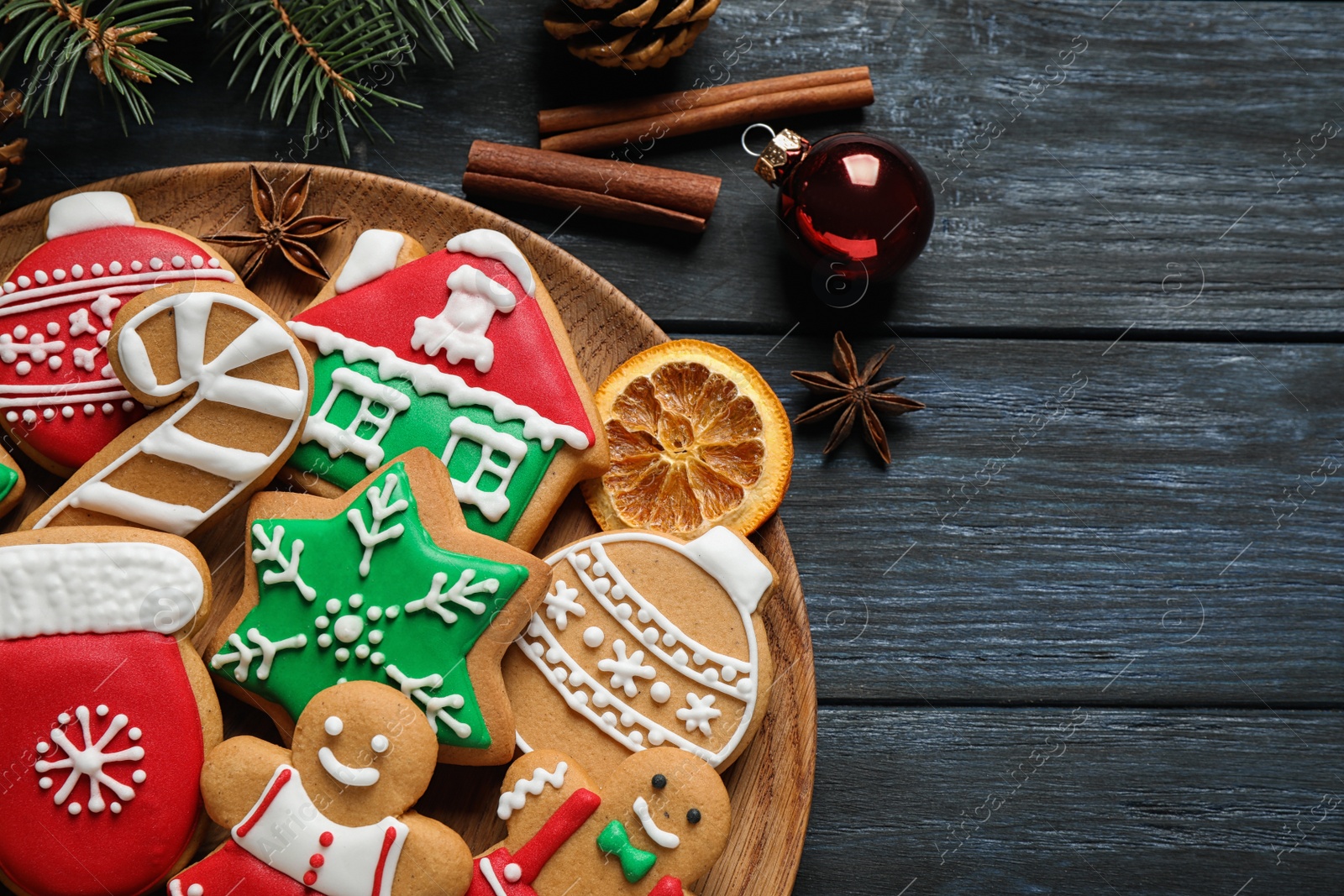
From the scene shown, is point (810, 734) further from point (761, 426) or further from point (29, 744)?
point (29, 744)

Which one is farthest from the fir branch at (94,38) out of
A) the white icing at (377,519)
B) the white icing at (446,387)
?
the white icing at (377,519)

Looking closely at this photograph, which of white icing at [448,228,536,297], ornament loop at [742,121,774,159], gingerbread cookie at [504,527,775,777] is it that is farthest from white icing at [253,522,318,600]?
ornament loop at [742,121,774,159]

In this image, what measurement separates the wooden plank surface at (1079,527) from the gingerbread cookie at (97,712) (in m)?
1.40

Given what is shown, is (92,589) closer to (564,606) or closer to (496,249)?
(564,606)

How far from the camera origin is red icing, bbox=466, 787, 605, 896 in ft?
5.84

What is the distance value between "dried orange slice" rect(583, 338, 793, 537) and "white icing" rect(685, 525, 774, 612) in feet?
0.37

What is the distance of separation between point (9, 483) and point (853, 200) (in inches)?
74.8

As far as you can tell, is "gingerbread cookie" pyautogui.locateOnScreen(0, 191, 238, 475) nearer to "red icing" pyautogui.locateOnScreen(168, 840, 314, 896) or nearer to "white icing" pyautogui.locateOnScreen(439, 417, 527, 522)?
"white icing" pyautogui.locateOnScreen(439, 417, 527, 522)

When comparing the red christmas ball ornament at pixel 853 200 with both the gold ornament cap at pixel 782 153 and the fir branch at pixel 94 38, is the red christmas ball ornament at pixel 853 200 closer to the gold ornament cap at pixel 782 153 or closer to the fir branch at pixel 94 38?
the gold ornament cap at pixel 782 153

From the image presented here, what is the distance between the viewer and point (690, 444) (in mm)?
2080

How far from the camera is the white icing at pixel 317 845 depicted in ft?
5.64

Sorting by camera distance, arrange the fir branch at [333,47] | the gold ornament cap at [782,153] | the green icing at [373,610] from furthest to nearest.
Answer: the gold ornament cap at [782,153], the fir branch at [333,47], the green icing at [373,610]

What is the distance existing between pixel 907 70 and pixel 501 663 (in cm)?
183

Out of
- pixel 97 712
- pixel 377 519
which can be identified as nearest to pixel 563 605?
pixel 377 519
